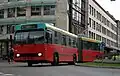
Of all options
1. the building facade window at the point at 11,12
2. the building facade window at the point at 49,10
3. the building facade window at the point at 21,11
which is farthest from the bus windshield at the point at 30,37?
the building facade window at the point at 11,12

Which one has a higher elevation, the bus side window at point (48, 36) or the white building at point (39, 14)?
the white building at point (39, 14)

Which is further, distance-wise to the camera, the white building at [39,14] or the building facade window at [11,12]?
the building facade window at [11,12]

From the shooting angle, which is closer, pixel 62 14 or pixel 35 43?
pixel 35 43

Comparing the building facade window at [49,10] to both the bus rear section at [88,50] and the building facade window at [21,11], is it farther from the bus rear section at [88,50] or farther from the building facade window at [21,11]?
the bus rear section at [88,50]

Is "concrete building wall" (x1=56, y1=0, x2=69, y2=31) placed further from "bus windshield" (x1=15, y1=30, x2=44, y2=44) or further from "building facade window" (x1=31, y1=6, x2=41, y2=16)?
"bus windshield" (x1=15, y1=30, x2=44, y2=44)

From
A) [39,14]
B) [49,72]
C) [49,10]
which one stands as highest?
[49,10]

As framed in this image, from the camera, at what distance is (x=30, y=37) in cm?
2434

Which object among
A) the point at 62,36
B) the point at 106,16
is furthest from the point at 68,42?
the point at 106,16

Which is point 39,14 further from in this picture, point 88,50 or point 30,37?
point 30,37

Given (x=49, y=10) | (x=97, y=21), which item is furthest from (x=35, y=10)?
(x=97, y=21)

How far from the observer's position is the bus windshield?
2425cm

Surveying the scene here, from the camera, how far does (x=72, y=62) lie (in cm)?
3284

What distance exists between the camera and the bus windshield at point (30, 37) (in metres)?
24.2

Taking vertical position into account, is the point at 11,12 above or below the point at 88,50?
above
